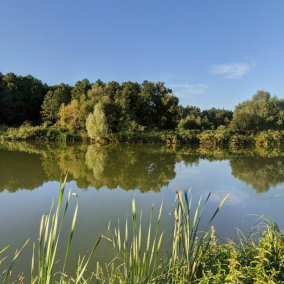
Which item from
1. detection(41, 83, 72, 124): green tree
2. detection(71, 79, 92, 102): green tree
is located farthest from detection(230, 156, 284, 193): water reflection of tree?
detection(41, 83, 72, 124): green tree

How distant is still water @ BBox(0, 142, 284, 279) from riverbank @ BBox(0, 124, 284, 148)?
907 cm

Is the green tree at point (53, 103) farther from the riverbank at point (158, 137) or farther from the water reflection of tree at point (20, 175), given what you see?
the water reflection of tree at point (20, 175)

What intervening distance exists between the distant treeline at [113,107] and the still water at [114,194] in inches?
420

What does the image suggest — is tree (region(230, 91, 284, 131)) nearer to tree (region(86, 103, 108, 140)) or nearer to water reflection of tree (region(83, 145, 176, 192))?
tree (region(86, 103, 108, 140))

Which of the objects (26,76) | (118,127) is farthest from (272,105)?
(26,76)

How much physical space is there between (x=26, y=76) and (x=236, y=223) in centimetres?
2837

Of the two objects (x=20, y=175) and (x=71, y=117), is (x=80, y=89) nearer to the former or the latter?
(x=71, y=117)

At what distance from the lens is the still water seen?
2.93m

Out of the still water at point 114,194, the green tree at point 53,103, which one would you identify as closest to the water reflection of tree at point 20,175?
the still water at point 114,194

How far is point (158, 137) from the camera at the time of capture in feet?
58.4

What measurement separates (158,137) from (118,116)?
378 centimetres

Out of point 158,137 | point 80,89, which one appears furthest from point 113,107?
point 80,89

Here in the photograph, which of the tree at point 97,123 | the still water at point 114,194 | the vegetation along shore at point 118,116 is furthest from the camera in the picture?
the vegetation along shore at point 118,116

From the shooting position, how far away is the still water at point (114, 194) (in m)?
2.93
